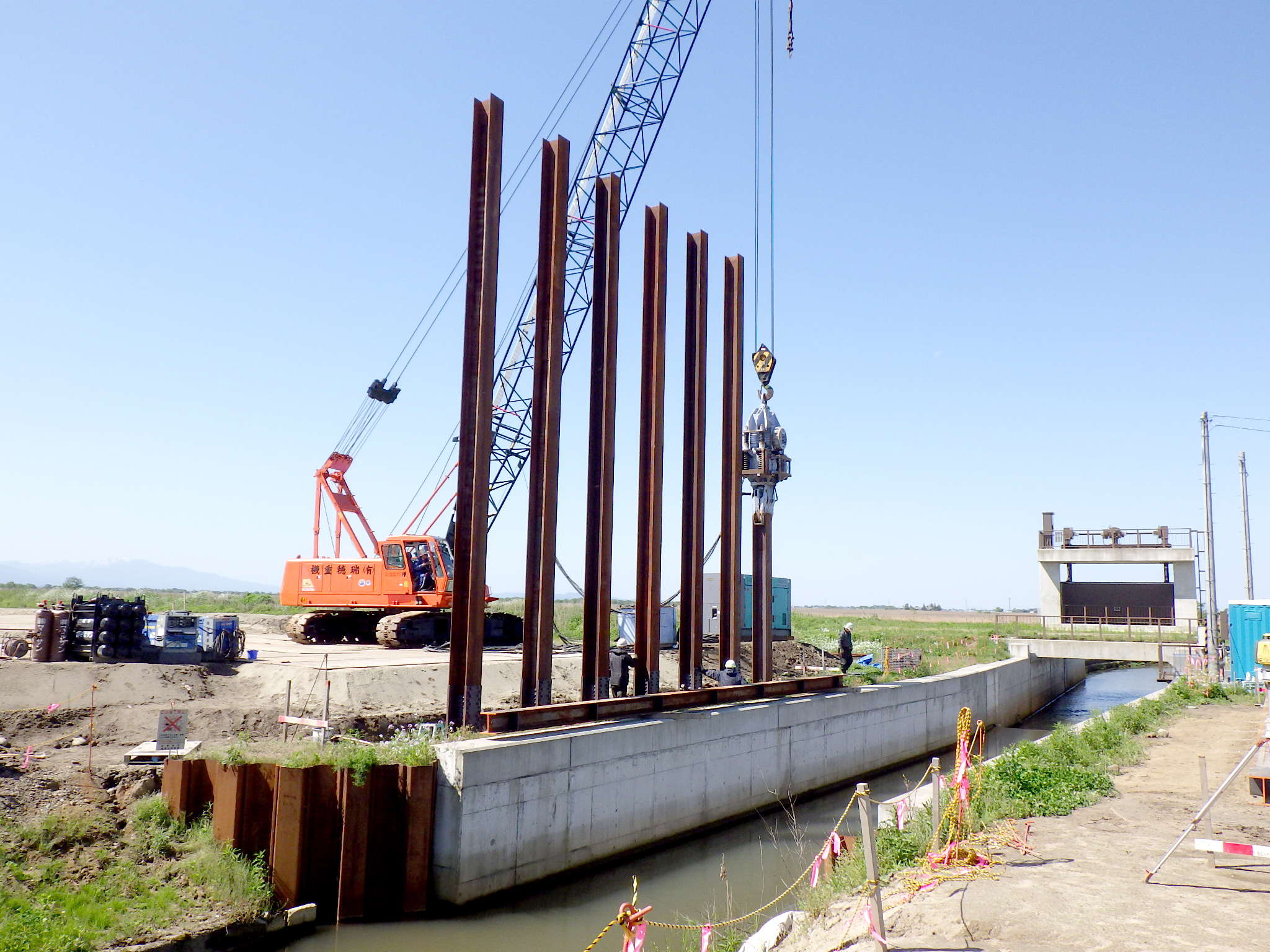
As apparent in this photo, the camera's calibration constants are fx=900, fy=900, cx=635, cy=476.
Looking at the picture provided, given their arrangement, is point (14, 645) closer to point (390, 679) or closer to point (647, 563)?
point (390, 679)

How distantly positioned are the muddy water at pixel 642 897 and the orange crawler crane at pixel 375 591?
15702 millimetres

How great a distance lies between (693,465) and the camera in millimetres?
19594

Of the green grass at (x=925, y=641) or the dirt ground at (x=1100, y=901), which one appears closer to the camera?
the dirt ground at (x=1100, y=901)

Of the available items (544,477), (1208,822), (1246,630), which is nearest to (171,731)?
(544,477)

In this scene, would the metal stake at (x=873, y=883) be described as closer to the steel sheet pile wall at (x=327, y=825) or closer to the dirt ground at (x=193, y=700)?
the steel sheet pile wall at (x=327, y=825)

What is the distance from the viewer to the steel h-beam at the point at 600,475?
16.4m

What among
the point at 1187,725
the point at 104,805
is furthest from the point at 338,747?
the point at 1187,725

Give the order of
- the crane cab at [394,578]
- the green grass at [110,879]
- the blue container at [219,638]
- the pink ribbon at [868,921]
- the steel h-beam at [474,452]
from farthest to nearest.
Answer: the crane cab at [394,578]
the blue container at [219,638]
the steel h-beam at [474,452]
the green grass at [110,879]
the pink ribbon at [868,921]

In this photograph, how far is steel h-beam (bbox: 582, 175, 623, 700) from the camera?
53.9 ft

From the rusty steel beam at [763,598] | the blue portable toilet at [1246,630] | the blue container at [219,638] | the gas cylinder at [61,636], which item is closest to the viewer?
the gas cylinder at [61,636]

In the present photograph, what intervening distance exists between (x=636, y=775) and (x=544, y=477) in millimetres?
5098

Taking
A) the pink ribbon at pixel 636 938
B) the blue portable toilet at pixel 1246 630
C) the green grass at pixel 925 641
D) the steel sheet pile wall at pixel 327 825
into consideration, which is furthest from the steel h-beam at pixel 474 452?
the blue portable toilet at pixel 1246 630

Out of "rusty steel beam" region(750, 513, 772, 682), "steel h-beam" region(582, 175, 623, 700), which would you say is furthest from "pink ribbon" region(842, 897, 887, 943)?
"rusty steel beam" region(750, 513, 772, 682)

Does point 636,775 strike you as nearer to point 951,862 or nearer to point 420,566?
point 951,862
